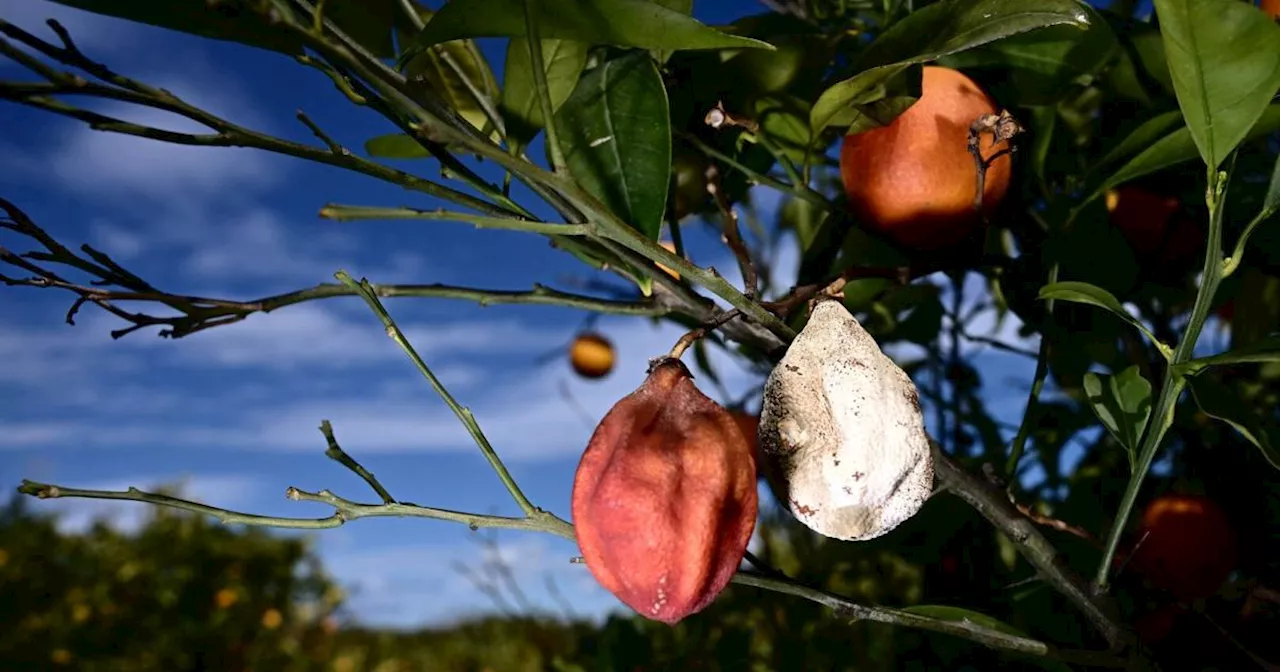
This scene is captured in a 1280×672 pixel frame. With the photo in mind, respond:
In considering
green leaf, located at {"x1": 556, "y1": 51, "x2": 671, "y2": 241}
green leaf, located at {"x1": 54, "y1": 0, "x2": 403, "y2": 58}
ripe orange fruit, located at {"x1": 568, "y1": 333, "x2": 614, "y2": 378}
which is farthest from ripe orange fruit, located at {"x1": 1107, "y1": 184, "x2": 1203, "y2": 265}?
ripe orange fruit, located at {"x1": 568, "y1": 333, "x2": 614, "y2": 378}

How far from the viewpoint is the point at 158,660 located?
2055 millimetres

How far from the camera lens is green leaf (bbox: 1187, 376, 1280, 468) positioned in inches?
15.5

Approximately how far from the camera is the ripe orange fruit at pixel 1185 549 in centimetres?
60

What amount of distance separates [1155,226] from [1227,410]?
0.20 meters

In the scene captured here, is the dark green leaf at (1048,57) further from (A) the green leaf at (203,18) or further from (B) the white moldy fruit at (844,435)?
(A) the green leaf at (203,18)

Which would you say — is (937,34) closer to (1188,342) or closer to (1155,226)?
(1188,342)

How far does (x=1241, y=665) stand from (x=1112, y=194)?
1.09ft

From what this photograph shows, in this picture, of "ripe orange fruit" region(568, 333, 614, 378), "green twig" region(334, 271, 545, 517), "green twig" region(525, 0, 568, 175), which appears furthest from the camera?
"ripe orange fruit" region(568, 333, 614, 378)

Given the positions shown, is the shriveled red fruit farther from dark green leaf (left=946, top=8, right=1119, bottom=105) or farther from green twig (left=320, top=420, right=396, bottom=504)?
dark green leaf (left=946, top=8, right=1119, bottom=105)

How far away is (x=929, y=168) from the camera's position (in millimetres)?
406

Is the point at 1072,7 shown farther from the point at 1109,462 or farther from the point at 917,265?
the point at 1109,462

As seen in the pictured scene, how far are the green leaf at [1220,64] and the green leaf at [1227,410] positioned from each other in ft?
0.37

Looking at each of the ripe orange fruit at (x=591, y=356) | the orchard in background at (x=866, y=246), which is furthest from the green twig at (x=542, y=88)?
the ripe orange fruit at (x=591, y=356)

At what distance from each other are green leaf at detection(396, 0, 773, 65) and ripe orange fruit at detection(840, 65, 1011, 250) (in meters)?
0.11
